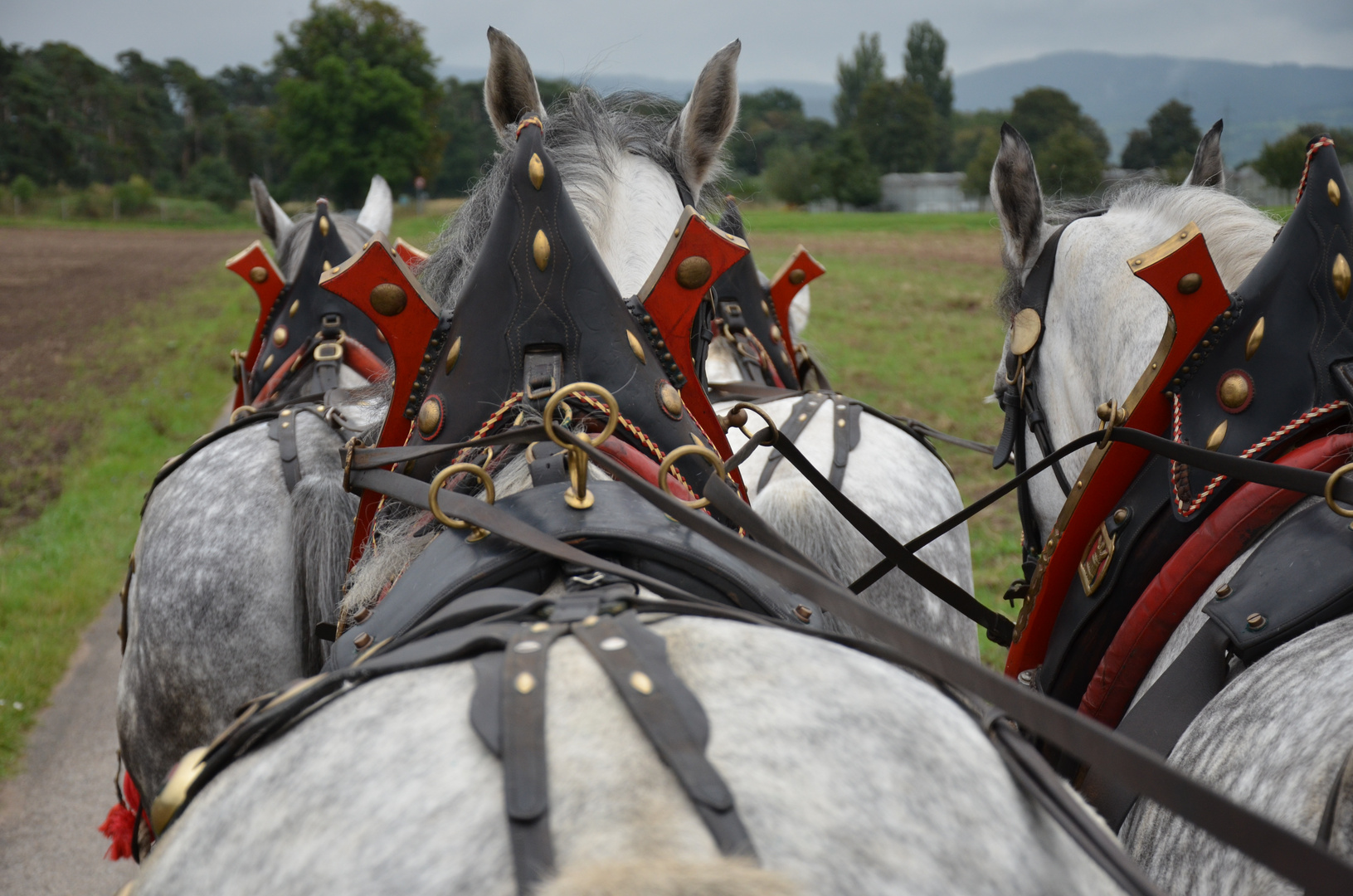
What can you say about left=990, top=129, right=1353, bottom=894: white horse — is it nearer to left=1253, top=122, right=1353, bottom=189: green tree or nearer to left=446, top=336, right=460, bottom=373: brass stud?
left=446, top=336, right=460, bottom=373: brass stud

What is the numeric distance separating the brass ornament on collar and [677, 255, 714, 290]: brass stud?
3.79ft

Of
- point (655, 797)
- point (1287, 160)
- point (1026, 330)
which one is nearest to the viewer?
point (655, 797)

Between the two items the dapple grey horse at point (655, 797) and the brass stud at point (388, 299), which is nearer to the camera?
the dapple grey horse at point (655, 797)

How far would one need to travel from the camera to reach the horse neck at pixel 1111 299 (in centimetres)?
200

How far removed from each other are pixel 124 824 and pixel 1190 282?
9.41 feet

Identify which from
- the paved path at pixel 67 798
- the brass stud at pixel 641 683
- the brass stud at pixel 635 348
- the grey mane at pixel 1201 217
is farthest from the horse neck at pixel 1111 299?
the paved path at pixel 67 798

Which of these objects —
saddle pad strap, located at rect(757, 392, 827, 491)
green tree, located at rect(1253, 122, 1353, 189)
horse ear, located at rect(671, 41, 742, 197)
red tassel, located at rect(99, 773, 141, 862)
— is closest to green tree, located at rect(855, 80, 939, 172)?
green tree, located at rect(1253, 122, 1353, 189)

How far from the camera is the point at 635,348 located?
1.53 m

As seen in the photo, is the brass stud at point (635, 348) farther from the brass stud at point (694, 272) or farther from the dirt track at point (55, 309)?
the dirt track at point (55, 309)

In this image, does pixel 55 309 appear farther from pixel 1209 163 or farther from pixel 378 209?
pixel 1209 163

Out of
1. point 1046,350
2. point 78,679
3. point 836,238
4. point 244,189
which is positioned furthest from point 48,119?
point 1046,350

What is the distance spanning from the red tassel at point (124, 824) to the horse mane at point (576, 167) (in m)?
1.65

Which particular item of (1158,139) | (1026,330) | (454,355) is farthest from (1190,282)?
(1158,139)

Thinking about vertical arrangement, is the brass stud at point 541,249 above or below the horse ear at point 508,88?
below
